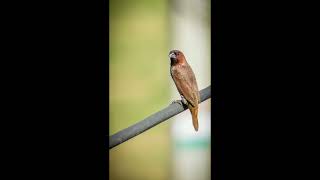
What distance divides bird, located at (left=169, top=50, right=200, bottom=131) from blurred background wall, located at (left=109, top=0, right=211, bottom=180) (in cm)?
3

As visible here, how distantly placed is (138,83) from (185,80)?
0.26m

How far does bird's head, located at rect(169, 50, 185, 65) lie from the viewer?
244cm

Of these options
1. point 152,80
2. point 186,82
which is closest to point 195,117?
point 186,82

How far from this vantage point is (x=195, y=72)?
2.46 metres

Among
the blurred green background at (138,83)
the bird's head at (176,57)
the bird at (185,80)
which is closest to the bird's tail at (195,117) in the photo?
the bird at (185,80)

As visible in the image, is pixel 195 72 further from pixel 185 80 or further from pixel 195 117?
pixel 195 117

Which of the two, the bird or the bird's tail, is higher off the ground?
the bird

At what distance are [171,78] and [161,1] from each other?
1.36 ft

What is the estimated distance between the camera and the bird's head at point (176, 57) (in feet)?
8.02

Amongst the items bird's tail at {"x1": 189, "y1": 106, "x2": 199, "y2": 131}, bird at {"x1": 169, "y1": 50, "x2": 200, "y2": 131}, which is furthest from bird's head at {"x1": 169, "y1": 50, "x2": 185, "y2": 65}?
bird's tail at {"x1": 189, "y1": 106, "x2": 199, "y2": 131}

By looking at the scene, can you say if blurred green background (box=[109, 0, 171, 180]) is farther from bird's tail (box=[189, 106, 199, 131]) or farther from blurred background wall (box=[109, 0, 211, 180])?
bird's tail (box=[189, 106, 199, 131])

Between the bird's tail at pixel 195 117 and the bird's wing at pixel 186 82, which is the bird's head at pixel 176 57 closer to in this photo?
the bird's wing at pixel 186 82
